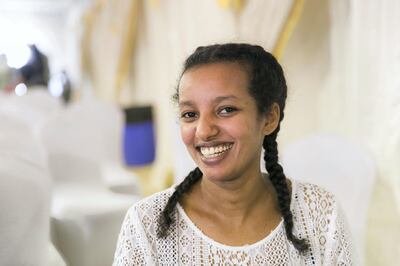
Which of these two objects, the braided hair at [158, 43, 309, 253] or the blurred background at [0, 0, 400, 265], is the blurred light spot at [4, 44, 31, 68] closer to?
the blurred background at [0, 0, 400, 265]

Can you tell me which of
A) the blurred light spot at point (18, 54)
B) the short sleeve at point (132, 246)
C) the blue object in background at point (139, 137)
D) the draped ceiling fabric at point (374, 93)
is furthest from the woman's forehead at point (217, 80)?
the blurred light spot at point (18, 54)

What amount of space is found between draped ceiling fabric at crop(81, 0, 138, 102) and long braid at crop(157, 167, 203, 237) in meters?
4.36

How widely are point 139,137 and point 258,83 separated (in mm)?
4394

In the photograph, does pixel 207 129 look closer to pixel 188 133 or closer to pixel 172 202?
pixel 188 133

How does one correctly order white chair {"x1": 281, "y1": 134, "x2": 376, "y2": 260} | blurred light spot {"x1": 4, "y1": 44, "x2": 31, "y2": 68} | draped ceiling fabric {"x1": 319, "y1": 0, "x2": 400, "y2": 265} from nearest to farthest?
white chair {"x1": 281, "y1": 134, "x2": 376, "y2": 260}, draped ceiling fabric {"x1": 319, "y1": 0, "x2": 400, "y2": 265}, blurred light spot {"x1": 4, "y1": 44, "x2": 31, "y2": 68}

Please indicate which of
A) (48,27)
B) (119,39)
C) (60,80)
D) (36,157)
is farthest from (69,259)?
(48,27)

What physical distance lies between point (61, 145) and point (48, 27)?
9308mm

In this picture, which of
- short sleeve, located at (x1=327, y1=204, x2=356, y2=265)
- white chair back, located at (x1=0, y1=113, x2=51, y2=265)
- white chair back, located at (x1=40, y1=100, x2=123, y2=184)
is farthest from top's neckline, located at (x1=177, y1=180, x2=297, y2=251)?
white chair back, located at (x1=40, y1=100, x2=123, y2=184)

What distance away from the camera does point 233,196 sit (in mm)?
1187

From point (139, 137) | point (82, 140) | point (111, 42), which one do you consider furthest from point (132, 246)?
point (111, 42)

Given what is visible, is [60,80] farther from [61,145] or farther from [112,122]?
[61,145]

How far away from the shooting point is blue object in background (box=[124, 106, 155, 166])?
17.7 ft

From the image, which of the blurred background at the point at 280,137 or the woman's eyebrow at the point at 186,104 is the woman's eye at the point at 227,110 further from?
the blurred background at the point at 280,137

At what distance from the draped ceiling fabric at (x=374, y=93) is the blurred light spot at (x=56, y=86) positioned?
774cm
